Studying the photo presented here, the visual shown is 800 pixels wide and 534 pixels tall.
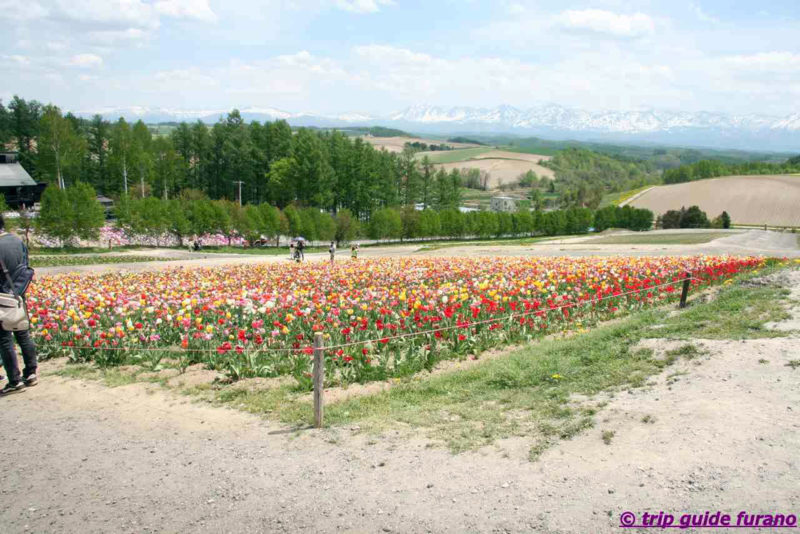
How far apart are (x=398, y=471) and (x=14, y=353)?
7.55 metres

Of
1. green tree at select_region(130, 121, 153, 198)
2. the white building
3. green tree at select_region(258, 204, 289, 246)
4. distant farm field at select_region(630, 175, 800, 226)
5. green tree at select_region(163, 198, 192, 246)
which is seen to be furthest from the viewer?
the white building

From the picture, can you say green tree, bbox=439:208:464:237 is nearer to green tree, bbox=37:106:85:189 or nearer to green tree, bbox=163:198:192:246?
green tree, bbox=163:198:192:246

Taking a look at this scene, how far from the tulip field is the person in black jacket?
187cm

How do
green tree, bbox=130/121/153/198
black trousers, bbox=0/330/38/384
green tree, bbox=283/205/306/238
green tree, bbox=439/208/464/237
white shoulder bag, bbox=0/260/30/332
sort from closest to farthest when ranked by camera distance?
white shoulder bag, bbox=0/260/30/332
black trousers, bbox=0/330/38/384
green tree, bbox=283/205/306/238
green tree, bbox=130/121/153/198
green tree, bbox=439/208/464/237

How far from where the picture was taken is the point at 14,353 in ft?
31.4

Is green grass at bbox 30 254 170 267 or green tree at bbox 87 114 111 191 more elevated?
green tree at bbox 87 114 111 191

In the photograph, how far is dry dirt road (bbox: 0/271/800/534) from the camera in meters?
5.62

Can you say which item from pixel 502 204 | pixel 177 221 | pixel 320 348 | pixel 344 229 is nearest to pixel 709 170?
pixel 502 204

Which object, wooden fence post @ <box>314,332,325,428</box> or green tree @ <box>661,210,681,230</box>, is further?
green tree @ <box>661,210,681,230</box>

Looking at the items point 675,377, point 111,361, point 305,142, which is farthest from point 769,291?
point 305,142

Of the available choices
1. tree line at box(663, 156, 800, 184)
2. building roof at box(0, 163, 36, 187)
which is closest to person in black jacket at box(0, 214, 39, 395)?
building roof at box(0, 163, 36, 187)

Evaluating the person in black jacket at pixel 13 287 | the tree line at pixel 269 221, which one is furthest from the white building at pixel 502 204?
the person in black jacket at pixel 13 287

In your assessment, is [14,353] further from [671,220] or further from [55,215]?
[671,220]

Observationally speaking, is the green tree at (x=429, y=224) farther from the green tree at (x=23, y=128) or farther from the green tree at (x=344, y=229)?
the green tree at (x=23, y=128)
